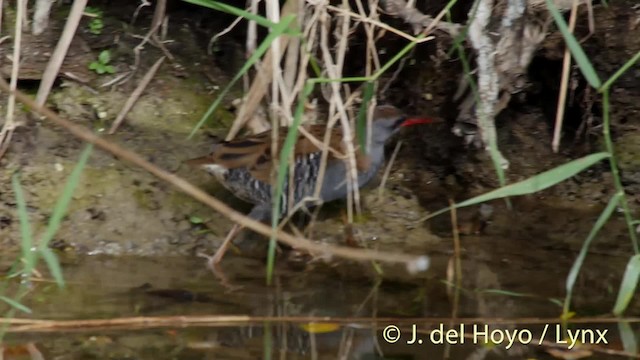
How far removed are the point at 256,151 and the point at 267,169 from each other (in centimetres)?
9

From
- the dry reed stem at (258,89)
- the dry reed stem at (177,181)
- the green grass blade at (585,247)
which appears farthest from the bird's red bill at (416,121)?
the dry reed stem at (177,181)

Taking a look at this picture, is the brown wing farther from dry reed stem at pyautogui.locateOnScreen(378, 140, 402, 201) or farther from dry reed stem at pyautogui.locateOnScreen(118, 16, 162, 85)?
dry reed stem at pyautogui.locateOnScreen(118, 16, 162, 85)

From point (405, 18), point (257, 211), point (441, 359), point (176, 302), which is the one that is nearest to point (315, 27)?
point (405, 18)

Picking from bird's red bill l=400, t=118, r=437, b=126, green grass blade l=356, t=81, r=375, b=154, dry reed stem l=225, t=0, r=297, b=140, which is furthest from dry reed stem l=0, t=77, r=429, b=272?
bird's red bill l=400, t=118, r=437, b=126

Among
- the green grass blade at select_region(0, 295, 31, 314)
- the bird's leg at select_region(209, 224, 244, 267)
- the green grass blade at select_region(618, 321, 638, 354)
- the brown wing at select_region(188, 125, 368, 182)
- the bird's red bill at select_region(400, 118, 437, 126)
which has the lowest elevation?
the bird's leg at select_region(209, 224, 244, 267)

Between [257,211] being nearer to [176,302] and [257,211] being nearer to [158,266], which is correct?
[158,266]

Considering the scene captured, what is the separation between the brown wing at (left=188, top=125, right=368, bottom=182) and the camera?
4.52 m

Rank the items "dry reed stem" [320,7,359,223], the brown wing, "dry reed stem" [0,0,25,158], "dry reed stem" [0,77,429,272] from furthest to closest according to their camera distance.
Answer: "dry reed stem" [0,0,25,158] < the brown wing < "dry reed stem" [320,7,359,223] < "dry reed stem" [0,77,429,272]

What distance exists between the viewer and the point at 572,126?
5133 millimetres

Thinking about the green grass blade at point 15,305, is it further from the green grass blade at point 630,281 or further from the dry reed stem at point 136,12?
the green grass blade at point 630,281

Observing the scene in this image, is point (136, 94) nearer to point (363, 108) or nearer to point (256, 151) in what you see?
point (256, 151)

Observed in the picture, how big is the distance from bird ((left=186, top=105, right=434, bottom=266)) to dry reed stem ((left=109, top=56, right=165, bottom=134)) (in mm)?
447

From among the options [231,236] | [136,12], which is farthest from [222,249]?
[136,12]

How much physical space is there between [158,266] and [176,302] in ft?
1.72
